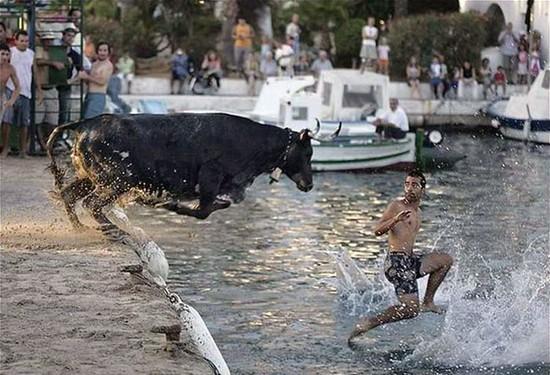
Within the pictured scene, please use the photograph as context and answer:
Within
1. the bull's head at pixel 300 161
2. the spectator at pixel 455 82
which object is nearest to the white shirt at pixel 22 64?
the bull's head at pixel 300 161

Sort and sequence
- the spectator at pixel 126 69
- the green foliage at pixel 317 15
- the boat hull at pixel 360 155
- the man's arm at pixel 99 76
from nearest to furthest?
1. the man's arm at pixel 99 76
2. the boat hull at pixel 360 155
3. the spectator at pixel 126 69
4. the green foliage at pixel 317 15

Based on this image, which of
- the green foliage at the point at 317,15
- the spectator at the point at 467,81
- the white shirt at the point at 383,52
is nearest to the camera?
Answer: the white shirt at the point at 383,52

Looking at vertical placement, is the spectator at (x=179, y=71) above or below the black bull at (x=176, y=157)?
below

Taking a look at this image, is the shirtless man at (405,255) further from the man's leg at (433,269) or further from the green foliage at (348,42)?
the green foliage at (348,42)

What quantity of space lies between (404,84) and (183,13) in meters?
7.58

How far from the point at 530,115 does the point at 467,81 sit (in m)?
4.81

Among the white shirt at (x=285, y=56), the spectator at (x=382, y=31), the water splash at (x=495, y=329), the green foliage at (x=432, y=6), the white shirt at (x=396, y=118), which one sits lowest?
the water splash at (x=495, y=329)

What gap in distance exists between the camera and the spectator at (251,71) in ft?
129

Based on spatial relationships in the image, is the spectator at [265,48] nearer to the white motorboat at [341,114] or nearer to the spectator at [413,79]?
the spectator at [413,79]

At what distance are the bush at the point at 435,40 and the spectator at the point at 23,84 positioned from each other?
2105 cm

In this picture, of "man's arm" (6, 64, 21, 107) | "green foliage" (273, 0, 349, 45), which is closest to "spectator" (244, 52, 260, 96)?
"green foliage" (273, 0, 349, 45)

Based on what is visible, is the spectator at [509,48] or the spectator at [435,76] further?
the spectator at [509,48]

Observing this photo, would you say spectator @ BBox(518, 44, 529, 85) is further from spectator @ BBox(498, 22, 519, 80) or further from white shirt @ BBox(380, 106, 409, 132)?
white shirt @ BBox(380, 106, 409, 132)

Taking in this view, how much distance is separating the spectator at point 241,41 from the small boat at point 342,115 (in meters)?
7.16
